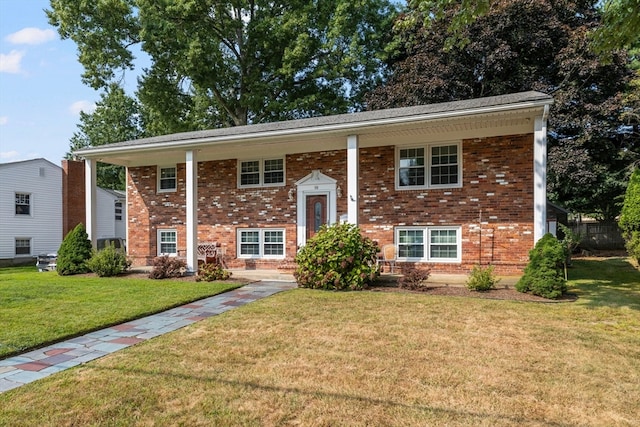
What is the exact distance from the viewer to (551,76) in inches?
685

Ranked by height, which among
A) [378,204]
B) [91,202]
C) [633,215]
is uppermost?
[91,202]

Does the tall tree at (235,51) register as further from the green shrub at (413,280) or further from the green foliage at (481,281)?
the green foliage at (481,281)

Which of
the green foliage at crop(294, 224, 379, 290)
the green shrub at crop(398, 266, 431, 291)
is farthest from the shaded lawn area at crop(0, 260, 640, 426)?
the green foliage at crop(294, 224, 379, 290)

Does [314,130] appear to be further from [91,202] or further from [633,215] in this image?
[633,215]

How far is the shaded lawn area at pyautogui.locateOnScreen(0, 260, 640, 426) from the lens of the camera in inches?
122

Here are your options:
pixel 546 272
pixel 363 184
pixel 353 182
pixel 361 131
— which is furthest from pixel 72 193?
pixel 546 272

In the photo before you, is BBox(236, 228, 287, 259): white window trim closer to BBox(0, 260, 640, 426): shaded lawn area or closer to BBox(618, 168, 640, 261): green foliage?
BBox(0, 260, 640, 426): shaded lawn area

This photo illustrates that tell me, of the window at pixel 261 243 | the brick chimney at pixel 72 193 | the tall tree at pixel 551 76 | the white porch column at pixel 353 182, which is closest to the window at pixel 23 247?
the brick chimney at pixel 72 193

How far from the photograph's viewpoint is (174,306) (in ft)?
23.5

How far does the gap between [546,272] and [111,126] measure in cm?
3866

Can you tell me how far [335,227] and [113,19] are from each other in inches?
743

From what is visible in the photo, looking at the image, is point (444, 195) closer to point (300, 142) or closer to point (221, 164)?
point (300, 142)

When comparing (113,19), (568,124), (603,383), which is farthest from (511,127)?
(113,19)

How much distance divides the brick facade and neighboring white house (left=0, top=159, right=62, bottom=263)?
9.65 meters
